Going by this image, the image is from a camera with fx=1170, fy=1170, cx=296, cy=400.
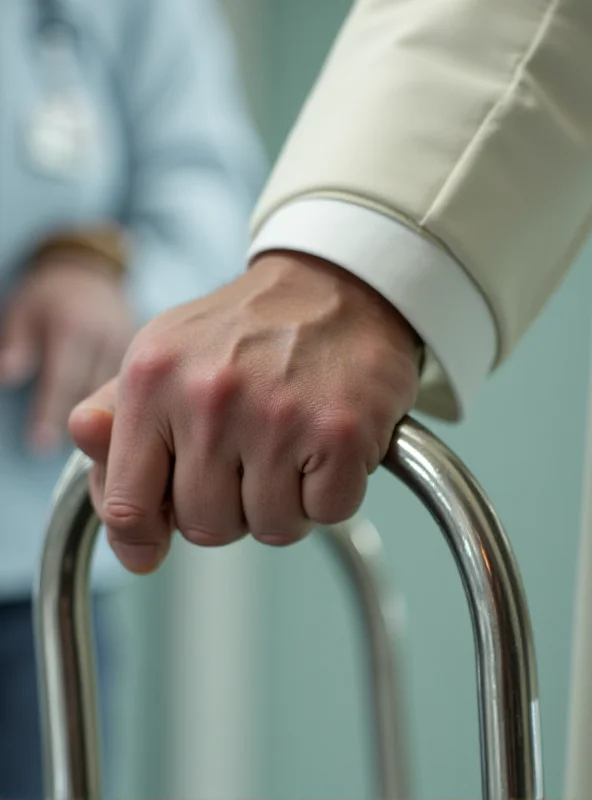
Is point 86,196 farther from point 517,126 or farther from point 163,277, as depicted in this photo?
point 517,126

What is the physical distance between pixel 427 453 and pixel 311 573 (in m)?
1.47

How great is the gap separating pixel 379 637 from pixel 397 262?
31 cm

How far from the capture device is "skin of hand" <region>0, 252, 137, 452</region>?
85 centimetres

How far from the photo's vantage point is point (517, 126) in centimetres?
41

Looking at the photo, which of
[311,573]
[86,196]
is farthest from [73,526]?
[311,573]

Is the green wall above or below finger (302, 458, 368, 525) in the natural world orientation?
above

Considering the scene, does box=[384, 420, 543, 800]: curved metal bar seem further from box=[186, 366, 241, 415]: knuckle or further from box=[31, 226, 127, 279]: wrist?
box=[31, 226, 127, 279]: wrist

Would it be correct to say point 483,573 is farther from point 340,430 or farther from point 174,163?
point 174,163

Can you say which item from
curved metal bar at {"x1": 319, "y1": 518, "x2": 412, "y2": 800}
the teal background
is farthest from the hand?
the teal background

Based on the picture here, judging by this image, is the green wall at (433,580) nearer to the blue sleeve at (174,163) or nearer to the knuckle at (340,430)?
the blue sleeve at (174,163)

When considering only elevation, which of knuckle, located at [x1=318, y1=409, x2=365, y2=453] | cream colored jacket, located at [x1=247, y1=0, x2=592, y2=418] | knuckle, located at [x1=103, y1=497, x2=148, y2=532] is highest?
cream colored jacket, located at [x1=247, y1=0, x2=592, y2=418]

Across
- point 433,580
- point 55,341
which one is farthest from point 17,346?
point 433,580

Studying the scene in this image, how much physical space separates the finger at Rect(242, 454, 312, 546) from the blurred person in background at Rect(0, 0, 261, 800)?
1.65 feet

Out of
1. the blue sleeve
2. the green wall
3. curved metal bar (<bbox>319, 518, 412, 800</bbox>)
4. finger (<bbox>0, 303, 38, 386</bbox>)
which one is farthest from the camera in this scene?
the green wall
